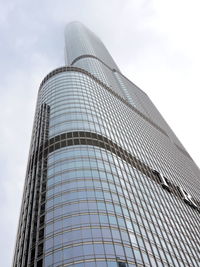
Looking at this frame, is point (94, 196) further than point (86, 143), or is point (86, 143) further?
point (86, 143)

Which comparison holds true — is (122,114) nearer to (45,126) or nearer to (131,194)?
(45,126)

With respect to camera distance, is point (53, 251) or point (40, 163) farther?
point (40, 163)

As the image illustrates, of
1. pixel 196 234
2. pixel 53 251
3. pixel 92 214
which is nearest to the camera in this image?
pixel 53 251

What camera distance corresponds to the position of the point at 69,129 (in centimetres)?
6462

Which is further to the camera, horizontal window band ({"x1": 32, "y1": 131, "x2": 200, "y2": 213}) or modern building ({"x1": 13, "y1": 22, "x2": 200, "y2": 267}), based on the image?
horizontal window band ({"x1": 32, "y1": 131, "x2": 200, "y2": 213})

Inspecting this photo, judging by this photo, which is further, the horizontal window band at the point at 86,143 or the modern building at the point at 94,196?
the horizontal window band at the point at 86,143

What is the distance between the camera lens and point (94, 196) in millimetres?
48250

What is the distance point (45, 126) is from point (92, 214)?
32282 mm

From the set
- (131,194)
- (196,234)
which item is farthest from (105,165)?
(196,234)

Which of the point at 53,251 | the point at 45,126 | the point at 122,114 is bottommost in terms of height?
the point at 53,251

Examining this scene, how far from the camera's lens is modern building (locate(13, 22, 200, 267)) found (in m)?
41.3

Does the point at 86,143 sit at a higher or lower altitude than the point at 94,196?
higher

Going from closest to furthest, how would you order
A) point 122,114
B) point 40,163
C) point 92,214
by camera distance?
point 92,214
point 40,163
point 122,114

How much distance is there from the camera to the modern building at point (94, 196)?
41.3 meters
